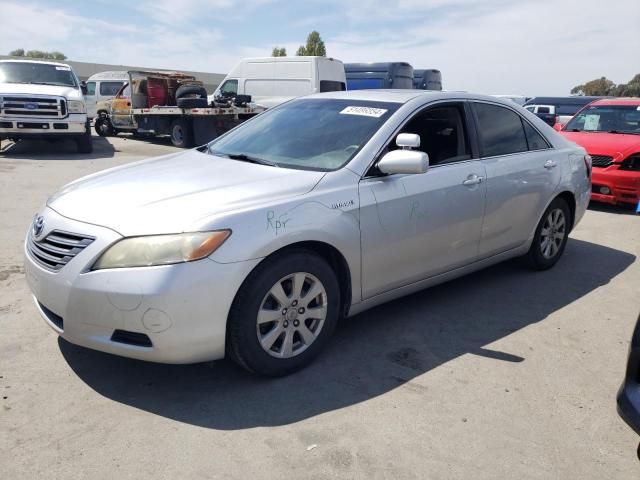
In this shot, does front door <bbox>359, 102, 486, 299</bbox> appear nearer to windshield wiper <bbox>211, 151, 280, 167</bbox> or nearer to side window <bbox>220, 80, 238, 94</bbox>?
windshield wiper <bbox>211, 151, 280, 167</bbox>

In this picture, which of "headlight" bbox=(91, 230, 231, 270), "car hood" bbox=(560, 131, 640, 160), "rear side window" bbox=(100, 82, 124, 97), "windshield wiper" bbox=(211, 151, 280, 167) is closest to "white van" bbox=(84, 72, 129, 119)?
"rear side window" bbox=(100, 82, 124, 97)

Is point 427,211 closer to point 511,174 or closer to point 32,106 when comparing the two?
point 511,174

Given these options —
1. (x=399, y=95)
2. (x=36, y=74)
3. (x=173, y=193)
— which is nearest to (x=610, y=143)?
(x=399, y=95)

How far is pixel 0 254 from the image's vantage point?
5141mm

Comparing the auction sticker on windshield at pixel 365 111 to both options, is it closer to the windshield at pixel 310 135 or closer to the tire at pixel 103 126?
the windshield at pixel 310 135

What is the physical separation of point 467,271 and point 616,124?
6263 millimetres

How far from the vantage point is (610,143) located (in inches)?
321

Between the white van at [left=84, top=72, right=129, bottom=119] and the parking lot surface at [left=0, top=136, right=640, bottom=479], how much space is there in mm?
17059

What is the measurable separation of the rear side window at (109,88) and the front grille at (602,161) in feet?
54.4

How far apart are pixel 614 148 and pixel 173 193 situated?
716cm

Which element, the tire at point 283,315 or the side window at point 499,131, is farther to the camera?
the side window at point 499,131

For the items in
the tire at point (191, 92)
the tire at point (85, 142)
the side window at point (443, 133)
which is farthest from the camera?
the tire at point (191, 92)

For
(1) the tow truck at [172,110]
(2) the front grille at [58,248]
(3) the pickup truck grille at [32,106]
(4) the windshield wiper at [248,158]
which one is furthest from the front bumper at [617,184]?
(3) the pickup truck grille at [32,106]

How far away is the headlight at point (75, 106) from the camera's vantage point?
481 inches
